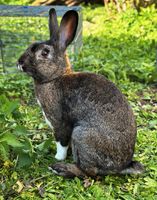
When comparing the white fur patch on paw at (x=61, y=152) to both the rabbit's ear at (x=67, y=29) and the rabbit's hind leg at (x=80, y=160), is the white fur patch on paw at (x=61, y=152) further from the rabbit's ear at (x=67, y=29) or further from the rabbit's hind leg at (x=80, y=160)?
the rabbit's ear at (x=67, y=29)

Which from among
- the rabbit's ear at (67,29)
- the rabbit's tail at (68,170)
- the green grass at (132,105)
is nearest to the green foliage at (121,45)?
the green grass at (132,105)

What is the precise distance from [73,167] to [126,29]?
17.3ft

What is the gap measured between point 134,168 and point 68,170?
0.55m

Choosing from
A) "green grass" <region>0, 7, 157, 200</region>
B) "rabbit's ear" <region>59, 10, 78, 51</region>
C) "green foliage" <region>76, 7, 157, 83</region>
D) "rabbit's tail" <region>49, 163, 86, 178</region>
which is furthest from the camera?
"green foliage" <region>76, 7, 157, 83</region>

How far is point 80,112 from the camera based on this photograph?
13.0 ft

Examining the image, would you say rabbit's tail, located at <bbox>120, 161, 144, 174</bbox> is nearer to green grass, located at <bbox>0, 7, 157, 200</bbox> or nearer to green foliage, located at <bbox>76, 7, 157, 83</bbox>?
green grass, located at <bbox>0, 7, 157, 200</bbox>

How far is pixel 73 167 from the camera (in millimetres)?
3963

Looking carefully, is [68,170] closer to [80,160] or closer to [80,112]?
[80,160]

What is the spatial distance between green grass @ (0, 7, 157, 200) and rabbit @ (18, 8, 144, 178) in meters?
0.12

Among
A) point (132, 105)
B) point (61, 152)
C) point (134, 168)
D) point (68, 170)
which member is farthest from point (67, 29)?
point (132, 105)

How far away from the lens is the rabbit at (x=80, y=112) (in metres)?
3.84

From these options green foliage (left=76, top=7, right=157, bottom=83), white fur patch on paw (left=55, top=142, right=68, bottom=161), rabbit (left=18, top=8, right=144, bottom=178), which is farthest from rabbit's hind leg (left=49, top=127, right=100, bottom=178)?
green foliage (left=76, top=7, right=157, bottom=83)

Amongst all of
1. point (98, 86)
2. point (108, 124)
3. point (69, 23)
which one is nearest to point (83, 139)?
point (108, 124)

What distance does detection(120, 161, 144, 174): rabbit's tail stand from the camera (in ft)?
13.0
